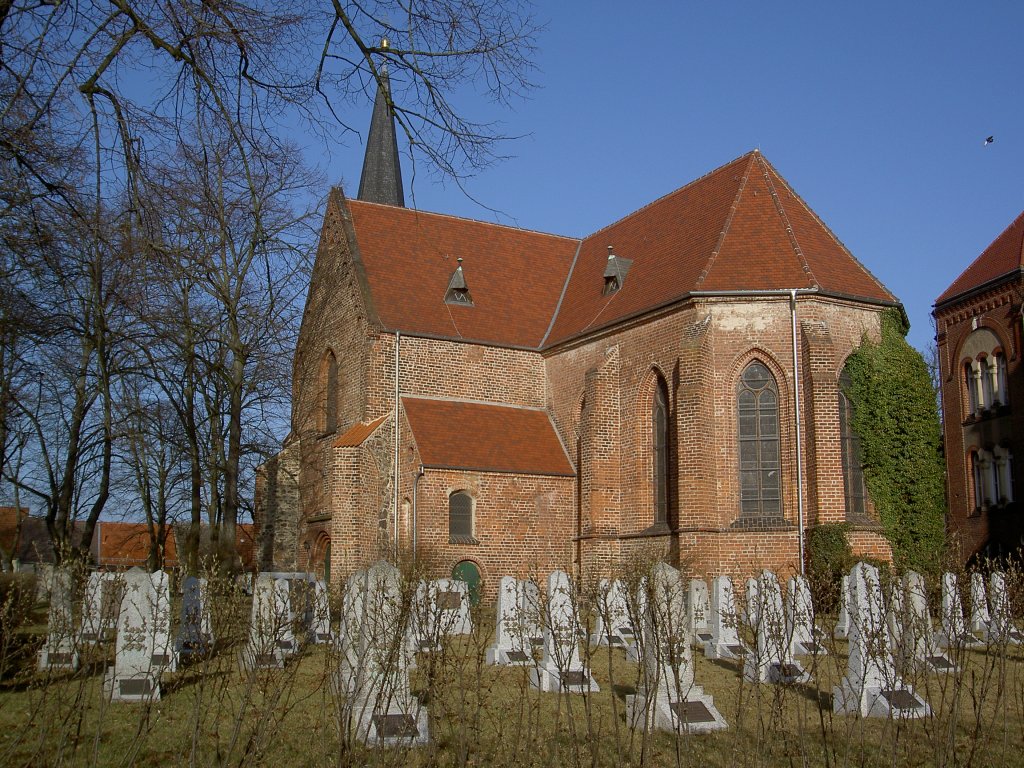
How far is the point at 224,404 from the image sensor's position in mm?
25641

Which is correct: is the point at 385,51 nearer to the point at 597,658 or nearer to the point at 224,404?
the point at 597,658

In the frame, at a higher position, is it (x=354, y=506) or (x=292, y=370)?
(x=292, y=370)

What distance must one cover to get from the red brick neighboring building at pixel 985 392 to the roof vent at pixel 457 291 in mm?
14574

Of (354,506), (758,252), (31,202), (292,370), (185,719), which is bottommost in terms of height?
(185,719)

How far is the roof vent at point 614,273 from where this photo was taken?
25953 millimetres

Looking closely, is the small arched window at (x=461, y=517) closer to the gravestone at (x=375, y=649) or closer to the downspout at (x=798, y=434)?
the downspout at (x=798, y=434)

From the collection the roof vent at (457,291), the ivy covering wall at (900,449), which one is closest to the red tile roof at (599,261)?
the roof vent at (457,291)

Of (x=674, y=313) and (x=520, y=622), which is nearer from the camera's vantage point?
(x=520, y=622)

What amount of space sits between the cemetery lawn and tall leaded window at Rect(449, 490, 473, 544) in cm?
1131

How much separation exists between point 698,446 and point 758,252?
480 cm

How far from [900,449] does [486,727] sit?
15174 millimetres

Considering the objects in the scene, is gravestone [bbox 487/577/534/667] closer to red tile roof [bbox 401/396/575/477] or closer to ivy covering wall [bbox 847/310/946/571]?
red tile roof [bbox 401/396/575/477]

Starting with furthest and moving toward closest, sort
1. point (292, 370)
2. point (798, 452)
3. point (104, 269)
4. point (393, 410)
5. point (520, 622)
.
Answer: point (292, 370)
point (393, 410)
point (798, 452)
point (520, 622)
point (104, 269)

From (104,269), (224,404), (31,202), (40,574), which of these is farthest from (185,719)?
(224,404)
